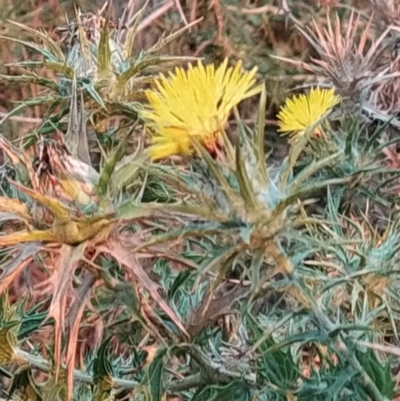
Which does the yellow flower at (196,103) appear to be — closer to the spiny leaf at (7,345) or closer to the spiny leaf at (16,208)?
the spiny leaf at (16,208)

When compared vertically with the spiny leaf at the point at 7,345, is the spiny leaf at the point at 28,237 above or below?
above

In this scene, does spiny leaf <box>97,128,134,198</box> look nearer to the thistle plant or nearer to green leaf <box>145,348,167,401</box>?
the thistle plant

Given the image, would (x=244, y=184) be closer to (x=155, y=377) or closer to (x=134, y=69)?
(x=155, y=377)

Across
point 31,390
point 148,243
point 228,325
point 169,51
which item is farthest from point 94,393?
point 169,51

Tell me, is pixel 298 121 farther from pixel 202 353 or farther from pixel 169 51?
pixel 169 51

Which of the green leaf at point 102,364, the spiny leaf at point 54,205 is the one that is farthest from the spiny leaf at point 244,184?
the green leaf at point 102,364

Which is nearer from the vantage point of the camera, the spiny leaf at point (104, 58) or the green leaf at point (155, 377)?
the green leaf at point (155, 377)

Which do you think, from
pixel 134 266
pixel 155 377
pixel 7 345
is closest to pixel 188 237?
pixel 134 266

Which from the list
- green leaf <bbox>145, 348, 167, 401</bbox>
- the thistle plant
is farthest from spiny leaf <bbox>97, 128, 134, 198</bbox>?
green leaf <bbox>145, 348, 167, 401</bbox>
